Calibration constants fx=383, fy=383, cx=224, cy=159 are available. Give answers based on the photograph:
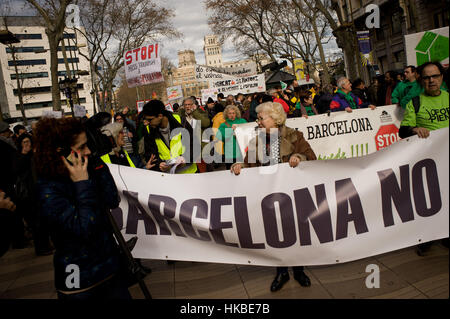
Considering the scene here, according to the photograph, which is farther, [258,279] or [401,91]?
[401,91]

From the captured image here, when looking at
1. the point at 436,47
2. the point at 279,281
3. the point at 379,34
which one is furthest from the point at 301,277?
the point at 379,34

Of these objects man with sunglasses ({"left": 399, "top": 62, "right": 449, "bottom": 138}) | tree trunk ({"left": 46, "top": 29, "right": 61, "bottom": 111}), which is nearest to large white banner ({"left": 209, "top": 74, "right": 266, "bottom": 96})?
tree trunk ({"left": 46, "top": 29, "right": 61, "bottom": 111})

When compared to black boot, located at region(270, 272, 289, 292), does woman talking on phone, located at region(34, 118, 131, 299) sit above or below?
above

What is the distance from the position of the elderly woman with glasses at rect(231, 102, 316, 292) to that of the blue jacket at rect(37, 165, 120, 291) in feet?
4.22

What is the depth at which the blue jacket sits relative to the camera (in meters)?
2.06

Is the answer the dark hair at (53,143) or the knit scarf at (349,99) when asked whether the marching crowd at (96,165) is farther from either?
the knit scarf at (349,99)

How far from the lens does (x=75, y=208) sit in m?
2.10

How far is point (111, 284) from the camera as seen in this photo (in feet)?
7.46

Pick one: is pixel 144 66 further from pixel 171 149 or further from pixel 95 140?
pixel 95 140

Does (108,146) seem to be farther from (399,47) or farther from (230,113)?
(399,47)

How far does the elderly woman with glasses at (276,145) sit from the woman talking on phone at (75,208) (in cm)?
134

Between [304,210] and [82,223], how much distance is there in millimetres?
1486

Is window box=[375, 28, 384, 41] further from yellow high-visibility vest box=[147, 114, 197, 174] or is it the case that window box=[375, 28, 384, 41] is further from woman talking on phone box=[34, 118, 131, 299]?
woman talking on phone box=[34, 118, 131, 299]

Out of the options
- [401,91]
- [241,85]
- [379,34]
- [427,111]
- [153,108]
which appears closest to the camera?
[427,111]
